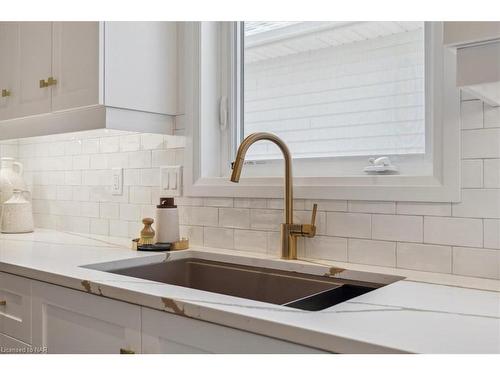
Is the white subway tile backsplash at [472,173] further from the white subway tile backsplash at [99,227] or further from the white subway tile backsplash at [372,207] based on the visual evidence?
the white subway tile backsplash at [99,227]

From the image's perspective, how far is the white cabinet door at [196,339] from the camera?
91 cm

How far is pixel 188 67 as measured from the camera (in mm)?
1946

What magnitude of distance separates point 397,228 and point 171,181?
93cm

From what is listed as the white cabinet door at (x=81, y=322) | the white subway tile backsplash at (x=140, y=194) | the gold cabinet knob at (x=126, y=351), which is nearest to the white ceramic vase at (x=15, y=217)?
the white subway tile backsplash at (x=140, y=194)

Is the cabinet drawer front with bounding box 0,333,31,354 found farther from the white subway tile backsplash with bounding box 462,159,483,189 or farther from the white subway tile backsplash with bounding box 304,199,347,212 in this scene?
the white subway tile backsplash with bounding box 462,159,483,189

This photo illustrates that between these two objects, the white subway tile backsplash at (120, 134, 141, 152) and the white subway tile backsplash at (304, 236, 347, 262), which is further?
→ the white subway tile backsplash at (120, 134, 141, 152)

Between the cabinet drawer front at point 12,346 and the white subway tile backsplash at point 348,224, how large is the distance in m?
0.95

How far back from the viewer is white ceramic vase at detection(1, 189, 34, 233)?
7.82 feet

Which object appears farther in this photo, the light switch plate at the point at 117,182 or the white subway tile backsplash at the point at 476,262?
the light switch plate at the point at 117,182

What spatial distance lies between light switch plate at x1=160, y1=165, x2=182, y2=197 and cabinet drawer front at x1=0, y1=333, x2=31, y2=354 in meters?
0.76

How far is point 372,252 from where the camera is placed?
1476mm

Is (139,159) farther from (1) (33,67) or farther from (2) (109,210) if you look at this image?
(1) (33,67)

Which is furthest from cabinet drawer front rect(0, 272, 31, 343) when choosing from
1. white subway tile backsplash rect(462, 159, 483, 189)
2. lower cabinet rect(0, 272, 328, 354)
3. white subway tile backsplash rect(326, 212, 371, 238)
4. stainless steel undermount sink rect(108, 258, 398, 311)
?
white subway tile backsplash rect(462, 159, 483, 189)

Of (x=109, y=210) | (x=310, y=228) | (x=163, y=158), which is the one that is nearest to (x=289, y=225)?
(x=310, y=228)
